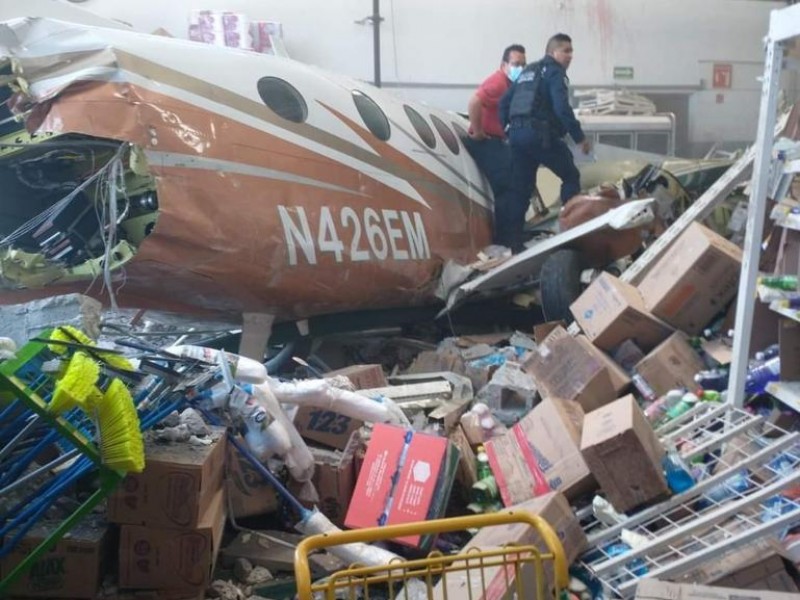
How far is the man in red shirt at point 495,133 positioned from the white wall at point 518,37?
5.08m

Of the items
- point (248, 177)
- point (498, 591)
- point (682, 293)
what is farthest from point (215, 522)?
point (682, 293)

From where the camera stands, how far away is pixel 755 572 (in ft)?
9.06

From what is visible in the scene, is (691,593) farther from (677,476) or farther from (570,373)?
(570,373)

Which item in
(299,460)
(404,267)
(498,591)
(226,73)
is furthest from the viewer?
(404,267)

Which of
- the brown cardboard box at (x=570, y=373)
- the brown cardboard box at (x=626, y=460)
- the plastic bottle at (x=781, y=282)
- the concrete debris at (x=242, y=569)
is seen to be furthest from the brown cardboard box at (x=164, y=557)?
the plastic bottle at (x=781, y=282)

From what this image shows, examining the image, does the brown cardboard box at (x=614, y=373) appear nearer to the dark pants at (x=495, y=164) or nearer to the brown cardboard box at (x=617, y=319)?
the brown cardboard box at (x=617, y=319)

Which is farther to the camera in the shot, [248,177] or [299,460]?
[248,177]

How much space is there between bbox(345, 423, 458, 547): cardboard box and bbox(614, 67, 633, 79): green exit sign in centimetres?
1086

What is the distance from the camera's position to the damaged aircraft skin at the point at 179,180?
3891mm

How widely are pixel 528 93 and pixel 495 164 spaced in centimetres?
93

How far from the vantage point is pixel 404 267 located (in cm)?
547

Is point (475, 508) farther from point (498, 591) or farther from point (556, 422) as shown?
point (498, 591)

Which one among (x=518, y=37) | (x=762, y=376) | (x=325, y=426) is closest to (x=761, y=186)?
(x=762, y=376)

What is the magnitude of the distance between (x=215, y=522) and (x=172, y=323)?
2.52 metres
